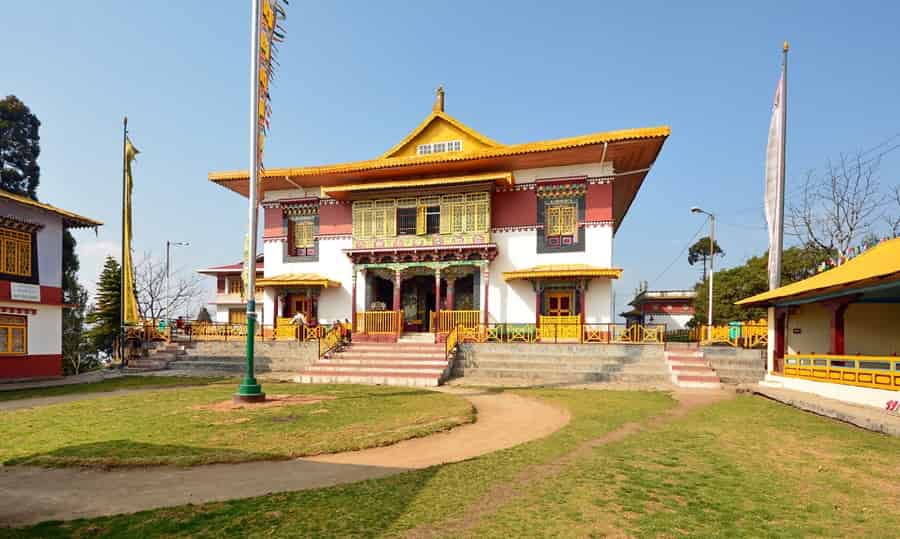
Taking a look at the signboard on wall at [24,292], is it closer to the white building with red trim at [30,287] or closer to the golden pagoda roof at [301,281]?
the white building with red trim at [30,287]

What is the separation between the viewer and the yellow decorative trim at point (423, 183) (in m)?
20.9

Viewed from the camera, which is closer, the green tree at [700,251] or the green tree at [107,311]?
the green tree at [107,311]

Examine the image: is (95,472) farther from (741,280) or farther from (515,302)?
(741,280)

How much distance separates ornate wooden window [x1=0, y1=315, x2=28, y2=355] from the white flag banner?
29374 millimetres

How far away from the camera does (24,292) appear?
18.2 metres

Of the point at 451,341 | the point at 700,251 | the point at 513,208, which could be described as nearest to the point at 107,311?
the point at 451,341

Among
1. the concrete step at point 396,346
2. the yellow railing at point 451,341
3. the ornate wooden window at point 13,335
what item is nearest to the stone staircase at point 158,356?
the ornate wooden window at point 13,335

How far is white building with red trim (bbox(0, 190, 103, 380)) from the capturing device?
58.0ft

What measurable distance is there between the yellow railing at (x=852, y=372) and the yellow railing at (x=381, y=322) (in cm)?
1471

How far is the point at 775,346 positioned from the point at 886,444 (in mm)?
9523

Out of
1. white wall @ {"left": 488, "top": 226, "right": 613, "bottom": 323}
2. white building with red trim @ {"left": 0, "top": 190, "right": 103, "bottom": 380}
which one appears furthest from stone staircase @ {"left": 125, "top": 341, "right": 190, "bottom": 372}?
white wall @ {"left": 488, "top": 226, "right": 613, "bottom": 323}

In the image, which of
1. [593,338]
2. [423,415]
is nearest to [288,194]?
[593,338]

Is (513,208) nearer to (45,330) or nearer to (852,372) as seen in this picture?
(852,372)

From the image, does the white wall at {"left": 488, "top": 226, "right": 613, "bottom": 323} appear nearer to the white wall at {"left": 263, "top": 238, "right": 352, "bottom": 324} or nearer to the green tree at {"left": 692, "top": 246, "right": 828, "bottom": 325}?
the white wall at {"left": 263, "top": 238, "right": 352, "bottom": 324}
